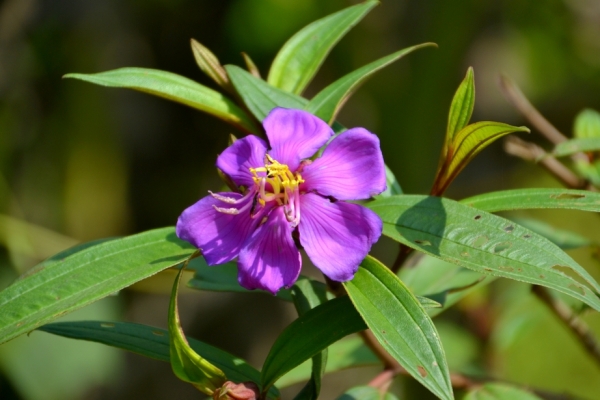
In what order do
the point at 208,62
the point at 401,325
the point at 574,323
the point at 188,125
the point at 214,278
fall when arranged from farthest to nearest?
the point at 188,125, the point at 574,323, the point at 214,278, the point at 208,62, the point at 401,325

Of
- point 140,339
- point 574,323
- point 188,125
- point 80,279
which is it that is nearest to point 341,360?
point 574,323

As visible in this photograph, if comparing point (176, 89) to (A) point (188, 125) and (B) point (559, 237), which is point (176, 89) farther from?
(A) point (188, 125)

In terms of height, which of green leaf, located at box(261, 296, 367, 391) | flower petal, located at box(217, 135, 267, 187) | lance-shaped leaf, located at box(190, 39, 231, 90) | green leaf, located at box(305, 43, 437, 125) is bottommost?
green leaf, located at box(261, 296, 367, 391)

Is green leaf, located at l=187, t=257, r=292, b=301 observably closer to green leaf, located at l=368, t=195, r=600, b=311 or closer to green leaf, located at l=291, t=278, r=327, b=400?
green leaf, located at l=291, t=278, r=327, b=400

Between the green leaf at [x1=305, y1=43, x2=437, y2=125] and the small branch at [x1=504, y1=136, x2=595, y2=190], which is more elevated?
the green leaf at [x1=305, y1=43, x2=437, y2=125]

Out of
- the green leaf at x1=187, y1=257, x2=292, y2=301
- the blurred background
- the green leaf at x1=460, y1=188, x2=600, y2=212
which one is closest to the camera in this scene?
the green leaf at x1=460, y1=188, x2=600, y2=212

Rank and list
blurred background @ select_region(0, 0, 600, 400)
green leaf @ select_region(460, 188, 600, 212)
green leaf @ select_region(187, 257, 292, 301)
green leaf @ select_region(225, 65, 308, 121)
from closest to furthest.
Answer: green leaf @ select_region(460, 188, 600, 212)
green leaf @ select_region(225, 65, 308, 121)
green leaf @ select_region(187, 257, 292, 301)
blurred background @ select_region(0, 0, 600, 400)

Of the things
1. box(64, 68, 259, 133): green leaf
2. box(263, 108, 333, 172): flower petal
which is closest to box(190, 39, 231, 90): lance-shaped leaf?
box(64, 68, 259, 133): green leaf
